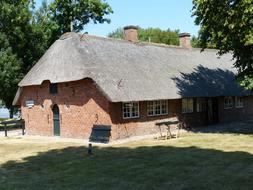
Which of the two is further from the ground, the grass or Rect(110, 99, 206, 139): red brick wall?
Rect(110, 99, 206, 139): red brick wall

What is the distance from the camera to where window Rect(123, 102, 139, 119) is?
967 inches

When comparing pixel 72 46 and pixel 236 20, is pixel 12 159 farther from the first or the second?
pixel 236 20

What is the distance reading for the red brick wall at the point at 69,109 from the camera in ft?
79.7

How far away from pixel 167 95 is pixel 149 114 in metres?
1.68

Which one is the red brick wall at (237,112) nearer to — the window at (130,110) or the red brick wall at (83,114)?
the red brick wall at (83,114)

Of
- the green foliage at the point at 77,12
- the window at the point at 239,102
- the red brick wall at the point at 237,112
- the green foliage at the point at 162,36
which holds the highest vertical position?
the green foliage at the point at 162,36

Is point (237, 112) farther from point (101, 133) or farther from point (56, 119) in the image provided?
point (56, 119)

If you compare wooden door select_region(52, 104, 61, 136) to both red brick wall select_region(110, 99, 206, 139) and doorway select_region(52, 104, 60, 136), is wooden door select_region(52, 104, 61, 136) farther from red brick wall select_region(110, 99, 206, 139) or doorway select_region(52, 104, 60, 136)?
red brick wall select_region(110, 99, 206, 139)

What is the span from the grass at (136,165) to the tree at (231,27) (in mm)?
4323

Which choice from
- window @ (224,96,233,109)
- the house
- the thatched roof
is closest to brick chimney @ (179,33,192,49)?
the thatched roof

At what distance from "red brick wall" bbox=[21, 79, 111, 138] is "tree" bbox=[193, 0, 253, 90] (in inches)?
293

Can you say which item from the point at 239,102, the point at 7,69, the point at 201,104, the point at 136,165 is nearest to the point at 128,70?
the point at 201,104

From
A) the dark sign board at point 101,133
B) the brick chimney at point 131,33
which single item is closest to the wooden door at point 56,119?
the dark sign board at point 101,133

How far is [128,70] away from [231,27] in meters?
7.59
